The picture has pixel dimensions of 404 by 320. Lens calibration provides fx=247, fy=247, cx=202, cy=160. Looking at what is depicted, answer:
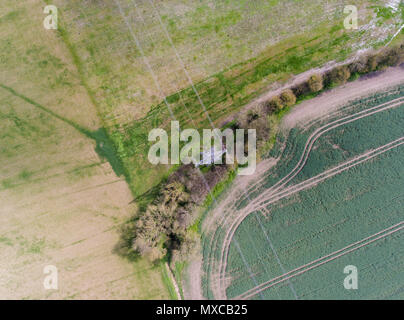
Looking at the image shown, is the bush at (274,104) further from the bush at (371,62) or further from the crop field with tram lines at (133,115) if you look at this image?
the bush at (371,62)

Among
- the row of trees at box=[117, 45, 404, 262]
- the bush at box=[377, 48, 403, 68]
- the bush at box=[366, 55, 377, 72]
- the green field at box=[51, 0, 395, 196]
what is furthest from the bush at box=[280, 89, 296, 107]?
→ the bush at box=[377, 48, 403, 68]

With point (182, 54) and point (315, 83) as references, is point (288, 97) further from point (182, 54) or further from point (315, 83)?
point (182, 54)

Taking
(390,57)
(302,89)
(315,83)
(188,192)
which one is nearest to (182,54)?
(302,89)

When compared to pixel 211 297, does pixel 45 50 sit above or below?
above

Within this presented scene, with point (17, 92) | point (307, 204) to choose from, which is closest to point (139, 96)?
point (17, 92)
